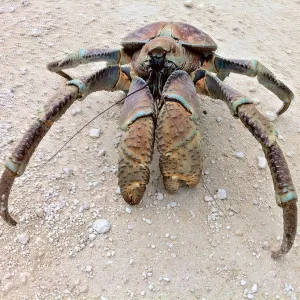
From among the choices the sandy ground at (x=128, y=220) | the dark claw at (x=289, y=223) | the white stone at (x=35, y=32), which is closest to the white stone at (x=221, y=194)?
the sandy ground at (x=128, y=220)

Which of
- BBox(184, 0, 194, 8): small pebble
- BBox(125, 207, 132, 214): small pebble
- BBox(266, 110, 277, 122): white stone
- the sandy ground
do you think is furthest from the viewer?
BBox(184, 0, 194, 8): small pebble

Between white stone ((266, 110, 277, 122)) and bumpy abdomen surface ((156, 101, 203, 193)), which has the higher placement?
bumpy abdomen surface ((156, 101, 203, 193))

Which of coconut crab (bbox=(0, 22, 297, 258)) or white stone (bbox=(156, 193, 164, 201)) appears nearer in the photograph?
coconut crab (bbox=(0, 22, 297, 258))

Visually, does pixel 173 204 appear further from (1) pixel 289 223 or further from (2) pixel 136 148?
(1) pixel 289 223

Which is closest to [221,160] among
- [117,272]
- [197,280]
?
[197,280]

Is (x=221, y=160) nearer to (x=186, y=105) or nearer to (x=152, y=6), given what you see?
(x=186, y=105)

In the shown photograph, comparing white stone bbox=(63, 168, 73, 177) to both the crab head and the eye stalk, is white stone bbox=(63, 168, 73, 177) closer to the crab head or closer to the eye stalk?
the crab head

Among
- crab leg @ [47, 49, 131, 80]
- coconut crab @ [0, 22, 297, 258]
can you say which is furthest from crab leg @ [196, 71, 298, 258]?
crab leg @ [47, 49, 131, 80]
